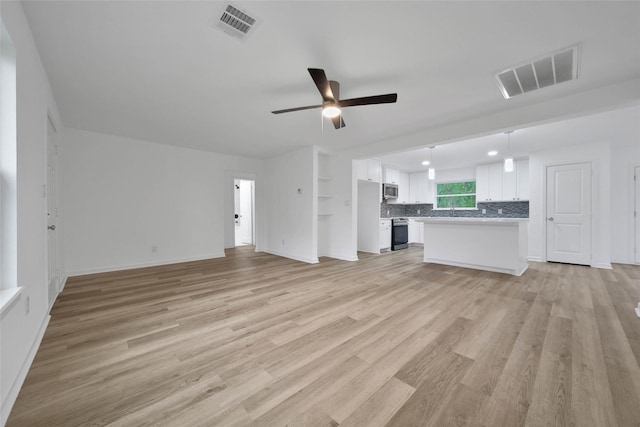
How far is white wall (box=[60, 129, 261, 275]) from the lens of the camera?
403 centimetres

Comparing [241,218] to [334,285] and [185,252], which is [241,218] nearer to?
[185,252]

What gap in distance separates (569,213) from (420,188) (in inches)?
140

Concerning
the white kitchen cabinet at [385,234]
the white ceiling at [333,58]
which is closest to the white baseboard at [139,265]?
the white ceiling at [333,58]

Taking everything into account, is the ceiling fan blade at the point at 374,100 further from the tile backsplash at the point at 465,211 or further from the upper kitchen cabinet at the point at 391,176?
the tile backsplash at the point at 465,211

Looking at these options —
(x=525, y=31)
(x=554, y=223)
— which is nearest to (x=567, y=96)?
(x=525, y=31)

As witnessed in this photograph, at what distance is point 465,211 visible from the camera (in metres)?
7.14

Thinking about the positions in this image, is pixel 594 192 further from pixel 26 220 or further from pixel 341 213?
pixel 26 220

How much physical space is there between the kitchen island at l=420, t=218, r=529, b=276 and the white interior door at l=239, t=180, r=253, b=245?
535 centimetres

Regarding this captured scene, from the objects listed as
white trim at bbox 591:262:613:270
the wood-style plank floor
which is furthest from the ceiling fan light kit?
white trim at bbox 591:262:613:270

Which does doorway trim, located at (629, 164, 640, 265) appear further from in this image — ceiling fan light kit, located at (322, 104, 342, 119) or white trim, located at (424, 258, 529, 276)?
ceiling fan light kit, located at (322, 104, 342, 119)

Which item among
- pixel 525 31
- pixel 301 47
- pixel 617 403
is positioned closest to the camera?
pixel 617 403

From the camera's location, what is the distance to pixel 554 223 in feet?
16.8

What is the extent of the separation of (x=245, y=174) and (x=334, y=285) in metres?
4.03

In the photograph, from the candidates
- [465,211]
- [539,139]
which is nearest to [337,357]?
[539,139]
